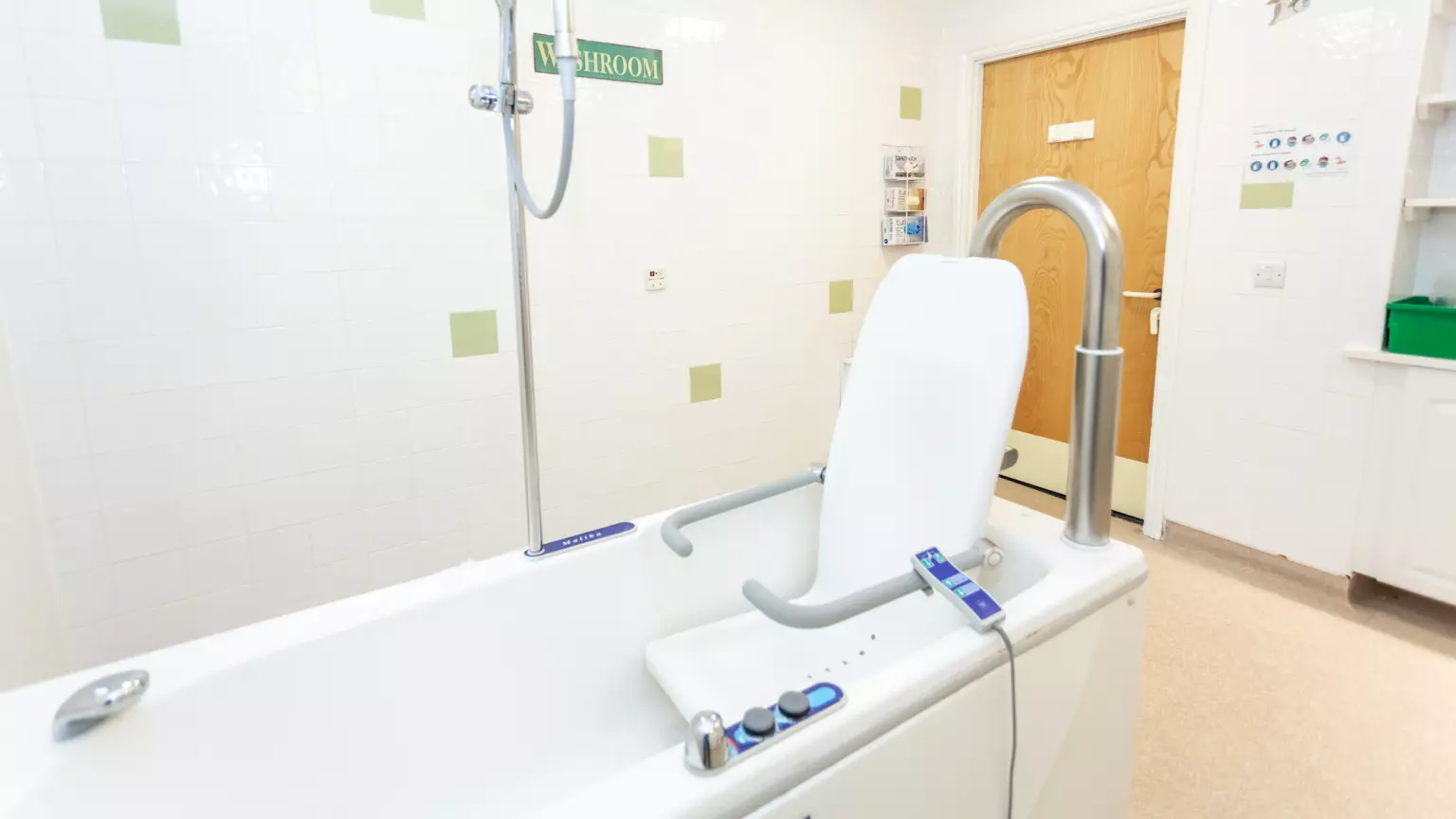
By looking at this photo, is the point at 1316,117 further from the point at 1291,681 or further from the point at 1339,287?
the point at 1291,681

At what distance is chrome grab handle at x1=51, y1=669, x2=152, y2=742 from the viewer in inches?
40.3

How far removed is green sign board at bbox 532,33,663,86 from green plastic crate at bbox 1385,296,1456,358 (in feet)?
7.98

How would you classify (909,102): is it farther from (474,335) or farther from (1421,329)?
(474,335)

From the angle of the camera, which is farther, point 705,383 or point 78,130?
point 705,383

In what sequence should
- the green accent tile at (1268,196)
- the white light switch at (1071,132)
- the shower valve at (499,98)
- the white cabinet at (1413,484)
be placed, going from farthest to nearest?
the white light switch at (1071,132)
the green accent tile at (1268,196)
the white cabinet at (1413,484)
the shower valve at (499,98)

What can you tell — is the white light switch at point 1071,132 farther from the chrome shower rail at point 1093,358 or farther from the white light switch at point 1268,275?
the chrome shower rail at point 1093,358

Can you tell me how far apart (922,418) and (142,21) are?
206 centimetres

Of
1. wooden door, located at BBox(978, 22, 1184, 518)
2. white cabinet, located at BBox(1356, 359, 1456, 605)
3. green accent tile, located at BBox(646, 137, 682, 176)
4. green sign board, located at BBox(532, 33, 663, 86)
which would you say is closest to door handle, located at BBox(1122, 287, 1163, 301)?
wooden door, located at BBox(978, 22, 1184, 518)

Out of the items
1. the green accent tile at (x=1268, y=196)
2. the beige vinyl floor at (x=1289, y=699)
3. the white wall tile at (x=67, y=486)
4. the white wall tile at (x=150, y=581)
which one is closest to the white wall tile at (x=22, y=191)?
the white wall tile at (x=67, y=486)

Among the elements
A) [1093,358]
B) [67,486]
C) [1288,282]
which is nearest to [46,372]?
[67,486]

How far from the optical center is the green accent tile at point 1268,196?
2.53m

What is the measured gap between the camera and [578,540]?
1557 mm

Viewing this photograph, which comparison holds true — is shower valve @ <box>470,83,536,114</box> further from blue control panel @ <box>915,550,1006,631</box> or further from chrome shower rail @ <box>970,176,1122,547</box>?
blue control panel @ <box>915,550,1006,631</box>

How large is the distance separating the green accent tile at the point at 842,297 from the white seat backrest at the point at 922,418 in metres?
1.52
